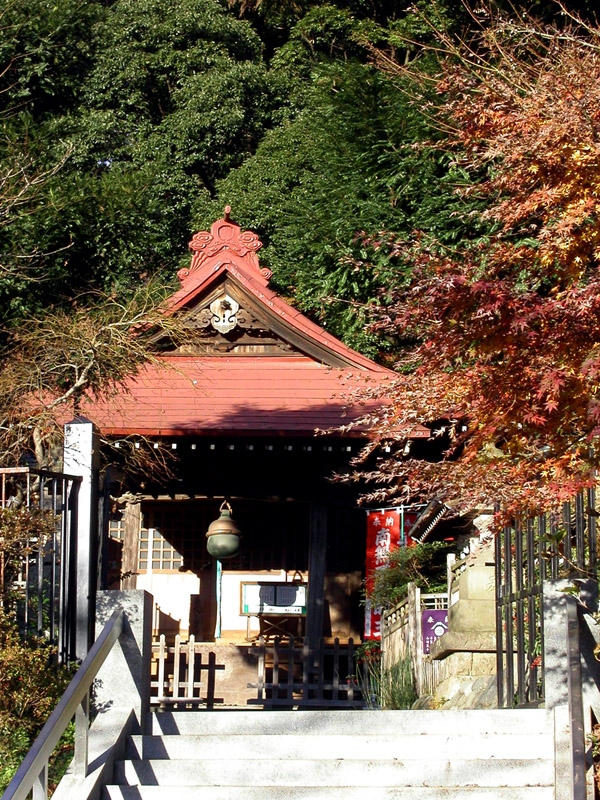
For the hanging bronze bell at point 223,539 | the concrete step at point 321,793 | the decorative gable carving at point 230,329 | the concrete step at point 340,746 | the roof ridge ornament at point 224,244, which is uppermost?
the roof ridge ornament at point 224,244

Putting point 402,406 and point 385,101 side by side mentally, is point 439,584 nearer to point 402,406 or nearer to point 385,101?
point 402,406

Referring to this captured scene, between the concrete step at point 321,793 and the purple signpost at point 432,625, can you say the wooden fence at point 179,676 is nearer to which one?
the purple signpost at point 432,625

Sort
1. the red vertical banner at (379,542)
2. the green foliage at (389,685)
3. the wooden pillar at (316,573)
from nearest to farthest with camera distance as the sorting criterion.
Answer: the green foliage at (389,685) < the red vertical banner at (379,542) < the wooden pillar at (316,573)

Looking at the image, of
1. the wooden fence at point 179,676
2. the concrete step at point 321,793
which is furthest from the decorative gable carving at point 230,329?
the concrete step at point 321,793

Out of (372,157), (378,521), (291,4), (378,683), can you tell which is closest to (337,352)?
(378,521)

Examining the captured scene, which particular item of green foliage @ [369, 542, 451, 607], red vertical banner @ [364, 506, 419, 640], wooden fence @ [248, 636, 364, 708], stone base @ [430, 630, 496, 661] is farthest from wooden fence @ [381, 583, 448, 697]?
stone base @ [430, 630, 496, 661]

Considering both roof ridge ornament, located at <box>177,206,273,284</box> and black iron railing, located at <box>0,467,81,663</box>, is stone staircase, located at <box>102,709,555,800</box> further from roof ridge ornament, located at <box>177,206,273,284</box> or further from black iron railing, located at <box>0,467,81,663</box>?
roof ridge ornament, located at <box>177,206,273,284</box>

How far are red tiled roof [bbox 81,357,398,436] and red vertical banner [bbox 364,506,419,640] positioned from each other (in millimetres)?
1321

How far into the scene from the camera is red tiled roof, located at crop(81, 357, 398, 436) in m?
12.7

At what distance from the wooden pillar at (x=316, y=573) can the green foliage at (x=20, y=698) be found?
23.2 ft

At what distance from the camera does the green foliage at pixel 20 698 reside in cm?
596

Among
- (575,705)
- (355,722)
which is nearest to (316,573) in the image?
(355,722)

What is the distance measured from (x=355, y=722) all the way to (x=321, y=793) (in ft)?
2.77

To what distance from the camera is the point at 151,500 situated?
1424 cm
